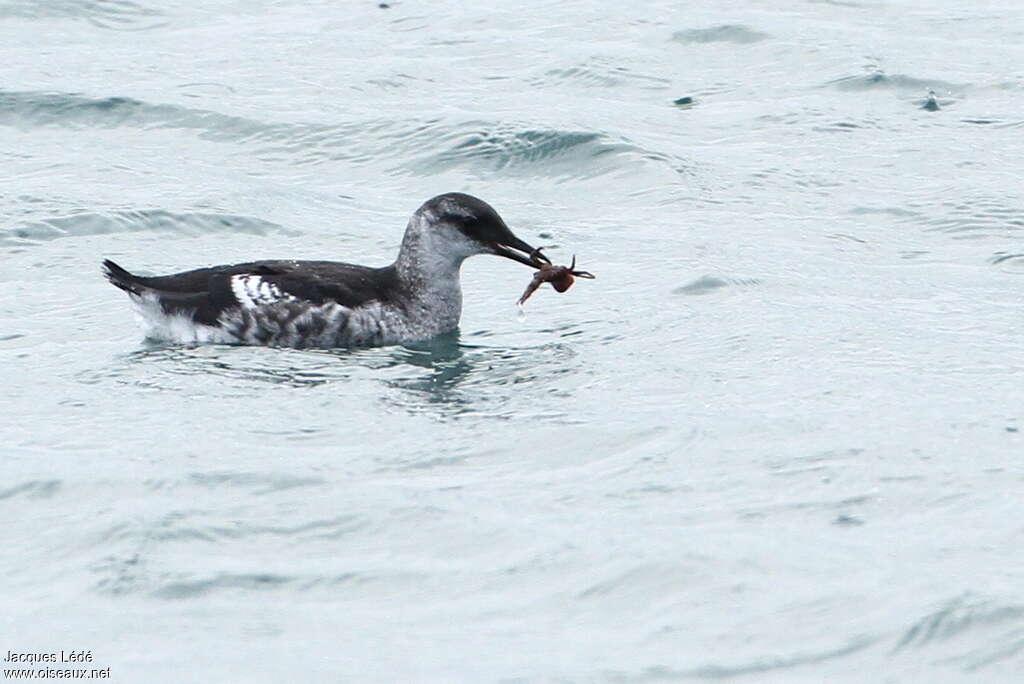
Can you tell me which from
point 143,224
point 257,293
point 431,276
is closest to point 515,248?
point 431,276

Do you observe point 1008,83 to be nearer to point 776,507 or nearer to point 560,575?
point 776,507

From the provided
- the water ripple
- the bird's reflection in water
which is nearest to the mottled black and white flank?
the bird's reflection in water

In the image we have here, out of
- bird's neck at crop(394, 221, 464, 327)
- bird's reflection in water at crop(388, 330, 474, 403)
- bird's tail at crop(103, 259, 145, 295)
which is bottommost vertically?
bird's reflection in water at crop(388, 330, 474, 403)

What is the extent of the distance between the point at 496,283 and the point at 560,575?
17.5 feet

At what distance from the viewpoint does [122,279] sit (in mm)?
10266

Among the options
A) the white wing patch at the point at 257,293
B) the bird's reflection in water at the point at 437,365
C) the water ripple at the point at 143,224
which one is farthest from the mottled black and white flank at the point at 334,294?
the water ripple at the point at 143,224

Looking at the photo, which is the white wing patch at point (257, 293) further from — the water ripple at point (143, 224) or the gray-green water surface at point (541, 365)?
the water ripple at point (143, 224)

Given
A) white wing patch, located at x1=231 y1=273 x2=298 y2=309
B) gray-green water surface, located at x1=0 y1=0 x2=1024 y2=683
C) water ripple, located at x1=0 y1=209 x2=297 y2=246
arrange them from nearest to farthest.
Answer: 1. gray-green water surface, located at x1=0 y1=0 x2=1024 y2=683
2. white wing patch, located at x1=231 y1=273 x2=298 y2=309
3. water ripple, located at x1=0 y1=209 x2=297 y2=246

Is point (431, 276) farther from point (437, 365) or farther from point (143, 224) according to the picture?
point (143, 224)

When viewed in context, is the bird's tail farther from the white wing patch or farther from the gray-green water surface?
the white wing patch

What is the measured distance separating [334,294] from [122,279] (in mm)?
1195

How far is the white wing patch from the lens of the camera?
1011 centimetres

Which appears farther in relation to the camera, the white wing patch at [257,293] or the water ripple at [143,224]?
the water ripple at [143,224]

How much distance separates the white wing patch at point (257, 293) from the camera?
1011 cm
